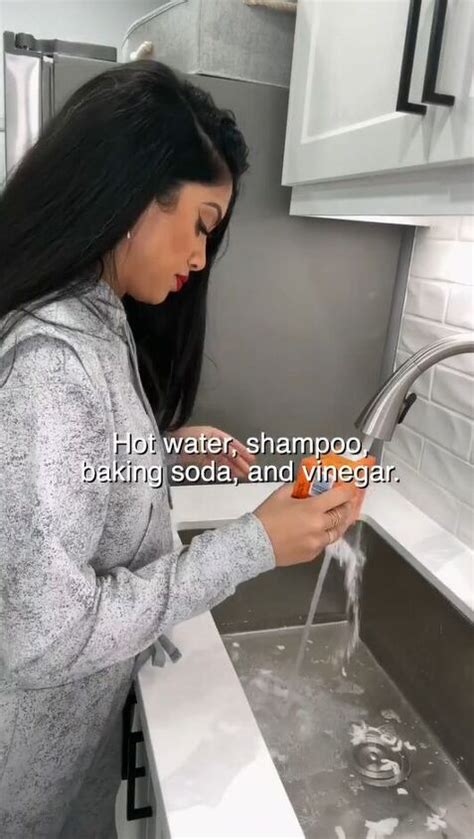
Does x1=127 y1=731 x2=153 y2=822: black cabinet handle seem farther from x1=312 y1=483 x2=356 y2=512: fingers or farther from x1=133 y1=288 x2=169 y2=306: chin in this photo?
x1=133 y1=288 x2=169 y2=306: chin

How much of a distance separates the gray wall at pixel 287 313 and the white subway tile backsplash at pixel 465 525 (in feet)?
1.11

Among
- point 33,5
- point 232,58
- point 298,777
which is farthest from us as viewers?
point 33,5

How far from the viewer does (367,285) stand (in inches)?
48.6

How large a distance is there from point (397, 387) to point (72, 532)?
1.51ft

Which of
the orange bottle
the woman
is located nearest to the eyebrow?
the woman

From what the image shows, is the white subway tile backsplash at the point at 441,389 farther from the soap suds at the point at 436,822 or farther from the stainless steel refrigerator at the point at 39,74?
the stainless steel refrigerator at the point at 39,74

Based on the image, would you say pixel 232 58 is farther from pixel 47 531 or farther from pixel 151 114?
pixel 47 531

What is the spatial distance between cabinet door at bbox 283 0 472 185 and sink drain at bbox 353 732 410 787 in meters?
0.72

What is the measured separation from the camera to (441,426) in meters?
1.09

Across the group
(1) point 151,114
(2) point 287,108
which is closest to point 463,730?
(1) point 151,114

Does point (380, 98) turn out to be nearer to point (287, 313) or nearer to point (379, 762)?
point (287, 313)

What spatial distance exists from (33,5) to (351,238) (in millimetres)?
1643

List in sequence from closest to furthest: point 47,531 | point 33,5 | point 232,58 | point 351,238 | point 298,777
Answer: point 47,531
point 298,777
point 232,58
point 351,238
point 33,5

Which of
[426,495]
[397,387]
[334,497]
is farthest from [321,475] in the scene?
[426,495]
